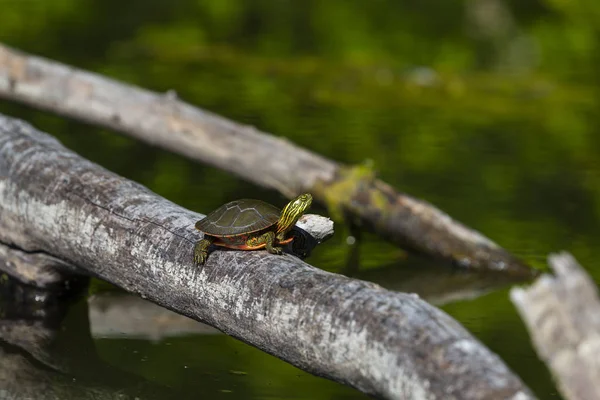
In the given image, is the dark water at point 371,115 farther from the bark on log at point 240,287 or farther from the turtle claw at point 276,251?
the turtle claw at point 276,251

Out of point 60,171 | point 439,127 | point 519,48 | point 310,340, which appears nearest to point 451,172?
point 439,127

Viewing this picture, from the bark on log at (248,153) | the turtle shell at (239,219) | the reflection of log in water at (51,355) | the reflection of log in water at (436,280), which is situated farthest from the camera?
the bark on log at (248,153)

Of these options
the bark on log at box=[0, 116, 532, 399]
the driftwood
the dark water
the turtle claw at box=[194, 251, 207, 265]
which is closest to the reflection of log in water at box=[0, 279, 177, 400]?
the dark water

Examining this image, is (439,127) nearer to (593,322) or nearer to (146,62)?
(146,62)

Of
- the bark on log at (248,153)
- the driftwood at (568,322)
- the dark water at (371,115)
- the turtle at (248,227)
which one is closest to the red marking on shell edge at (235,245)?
the turtle at (248,227)

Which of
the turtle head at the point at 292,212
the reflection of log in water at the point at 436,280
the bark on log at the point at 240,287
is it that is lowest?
the bark on log at the point at 240,287

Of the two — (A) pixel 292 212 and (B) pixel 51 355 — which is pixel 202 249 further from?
(B) pixel 51 355

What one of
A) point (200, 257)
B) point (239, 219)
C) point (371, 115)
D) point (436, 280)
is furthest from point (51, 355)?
point (371, 115)
